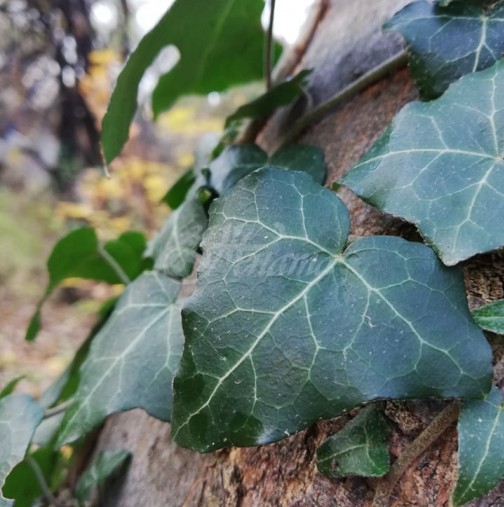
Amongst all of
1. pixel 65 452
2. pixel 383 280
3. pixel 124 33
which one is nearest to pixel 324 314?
pixel 383 280

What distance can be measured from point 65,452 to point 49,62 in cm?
351

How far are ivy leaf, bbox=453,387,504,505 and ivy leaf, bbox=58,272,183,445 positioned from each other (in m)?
0.30

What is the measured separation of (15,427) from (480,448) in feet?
1.65

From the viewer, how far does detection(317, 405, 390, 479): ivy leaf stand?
40 cm

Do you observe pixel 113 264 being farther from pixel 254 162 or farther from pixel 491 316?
pixel 491 316

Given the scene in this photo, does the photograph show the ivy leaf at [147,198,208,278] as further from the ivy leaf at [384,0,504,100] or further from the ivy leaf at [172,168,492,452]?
the ivy leaf at [384,0,504,100]

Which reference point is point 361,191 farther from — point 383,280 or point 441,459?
point 441,459

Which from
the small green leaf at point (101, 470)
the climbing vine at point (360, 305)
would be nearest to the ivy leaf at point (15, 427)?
the climbing vine at point (360, 305)

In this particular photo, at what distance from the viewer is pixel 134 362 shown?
22.3 inches

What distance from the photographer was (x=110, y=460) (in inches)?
26.5

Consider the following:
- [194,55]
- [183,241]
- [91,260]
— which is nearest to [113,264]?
[91,260]

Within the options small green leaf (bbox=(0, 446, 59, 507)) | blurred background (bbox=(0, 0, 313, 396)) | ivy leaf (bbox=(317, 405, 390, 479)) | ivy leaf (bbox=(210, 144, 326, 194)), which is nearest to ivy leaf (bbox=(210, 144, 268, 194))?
ivy leaf (bbox=(210, 144, 326, 194))

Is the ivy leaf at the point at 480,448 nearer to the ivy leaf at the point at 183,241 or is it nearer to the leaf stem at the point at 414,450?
the leaf stem at the point at 414,450

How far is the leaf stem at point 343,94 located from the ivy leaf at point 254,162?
5cm
